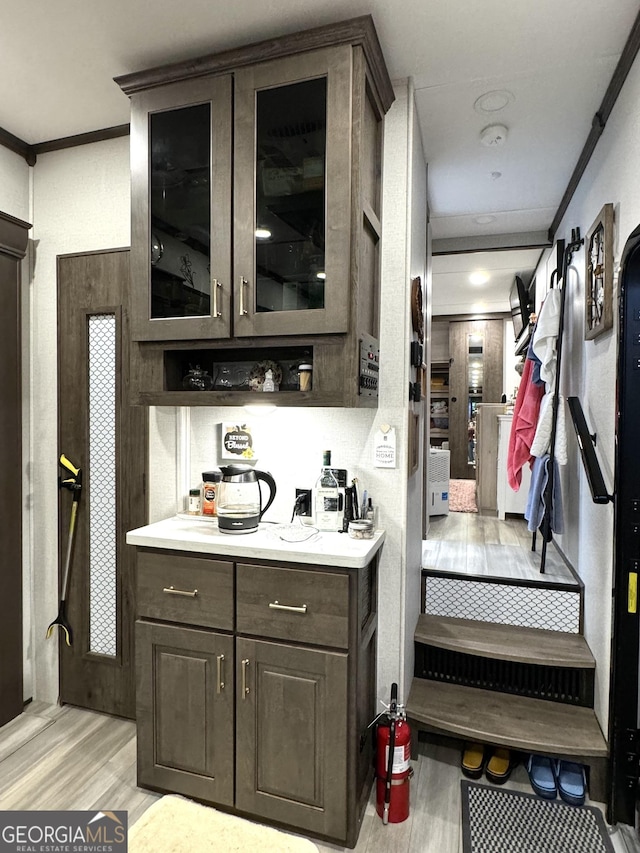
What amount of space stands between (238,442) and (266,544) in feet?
1.99

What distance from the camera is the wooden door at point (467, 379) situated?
729cm

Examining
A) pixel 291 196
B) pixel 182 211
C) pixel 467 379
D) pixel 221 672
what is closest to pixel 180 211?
pixel 182 211

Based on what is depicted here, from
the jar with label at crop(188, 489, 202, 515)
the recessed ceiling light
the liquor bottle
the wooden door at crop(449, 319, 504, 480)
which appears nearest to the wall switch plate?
the liquor bottle

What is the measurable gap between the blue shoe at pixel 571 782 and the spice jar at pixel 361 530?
1.29 metres

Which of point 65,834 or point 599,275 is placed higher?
point 599,275

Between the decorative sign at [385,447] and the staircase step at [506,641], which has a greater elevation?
the decorative sign at [385,447]

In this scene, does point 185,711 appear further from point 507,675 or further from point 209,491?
point 507,675

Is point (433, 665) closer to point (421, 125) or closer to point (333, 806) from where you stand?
point (333, 806)

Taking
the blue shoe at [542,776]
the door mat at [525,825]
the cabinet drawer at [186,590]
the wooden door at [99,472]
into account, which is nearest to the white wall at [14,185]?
the wooden door at [99,472]

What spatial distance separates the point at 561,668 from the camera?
2.34 meters

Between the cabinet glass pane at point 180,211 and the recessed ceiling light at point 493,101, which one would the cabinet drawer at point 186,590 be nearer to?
the cabinet glass pane at point 180,211

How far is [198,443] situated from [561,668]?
1970 millimetres

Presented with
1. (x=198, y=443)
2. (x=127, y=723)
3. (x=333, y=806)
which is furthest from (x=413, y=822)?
(x=198, y=443)

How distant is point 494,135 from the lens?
2.51 m
